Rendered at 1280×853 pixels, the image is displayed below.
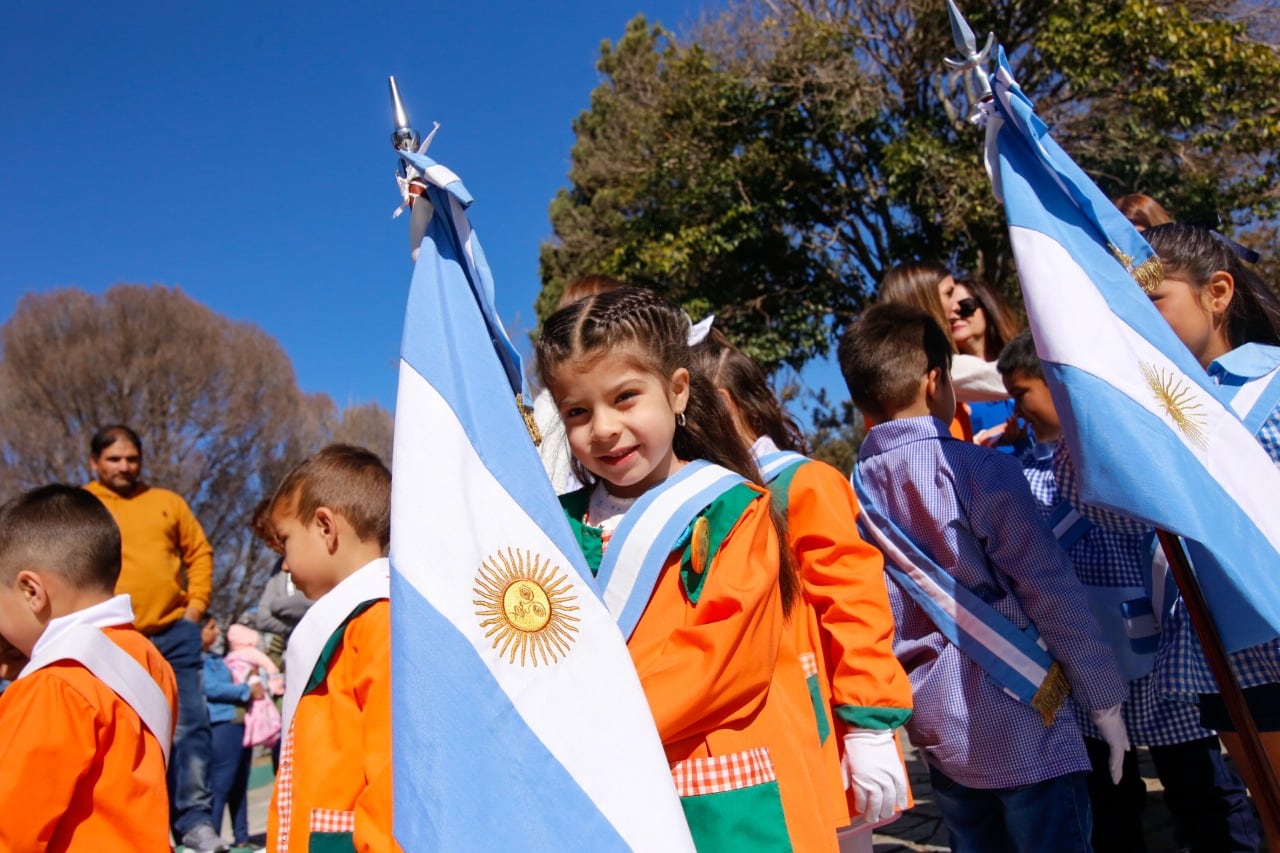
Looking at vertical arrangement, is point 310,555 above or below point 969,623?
above

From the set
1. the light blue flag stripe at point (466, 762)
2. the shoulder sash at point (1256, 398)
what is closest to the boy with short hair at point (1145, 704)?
the shoulder sash at point (1256, 398)

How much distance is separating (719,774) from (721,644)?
0.22 m

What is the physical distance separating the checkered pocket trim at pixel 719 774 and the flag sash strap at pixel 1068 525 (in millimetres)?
1504

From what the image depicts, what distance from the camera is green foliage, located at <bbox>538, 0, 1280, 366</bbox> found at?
9.52 meters

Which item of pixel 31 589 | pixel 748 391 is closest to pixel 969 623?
pixel 748 391

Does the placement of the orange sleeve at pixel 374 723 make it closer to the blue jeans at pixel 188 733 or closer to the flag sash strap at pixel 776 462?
the flag sash strap at pixel 776 462

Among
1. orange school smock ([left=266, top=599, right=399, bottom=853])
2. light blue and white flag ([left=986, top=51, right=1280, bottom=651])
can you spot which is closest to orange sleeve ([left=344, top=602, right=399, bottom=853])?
orange school smock ([left=266, top=599, right=399, bottom=853])

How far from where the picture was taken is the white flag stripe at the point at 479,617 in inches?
56.3

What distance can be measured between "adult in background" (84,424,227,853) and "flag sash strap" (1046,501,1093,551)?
164 inches

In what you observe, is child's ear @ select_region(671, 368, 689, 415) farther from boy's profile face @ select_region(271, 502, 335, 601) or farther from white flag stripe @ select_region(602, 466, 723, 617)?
boy's profile face @ select_region(271, 502, 335, 601)

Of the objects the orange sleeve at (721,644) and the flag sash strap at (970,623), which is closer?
the orange sleeve at (721,644)

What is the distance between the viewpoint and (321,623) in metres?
2.23

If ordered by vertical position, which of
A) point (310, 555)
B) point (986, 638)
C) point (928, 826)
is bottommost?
point (928, 826)

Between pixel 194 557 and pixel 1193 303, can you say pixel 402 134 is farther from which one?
pixel 194 557
